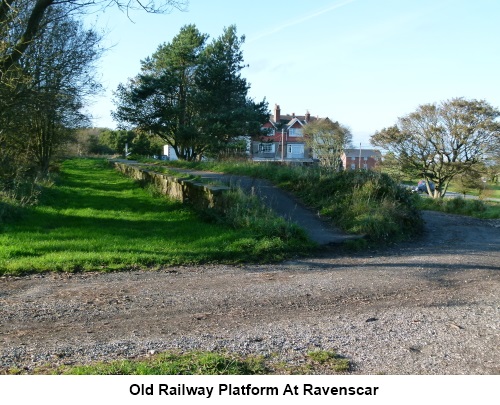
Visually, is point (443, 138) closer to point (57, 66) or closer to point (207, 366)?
point (57, 66)

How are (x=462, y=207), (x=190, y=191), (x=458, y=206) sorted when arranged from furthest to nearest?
1. (x=458, y=206)
2. (x=462, y=207)
3. (x=190, y=191)

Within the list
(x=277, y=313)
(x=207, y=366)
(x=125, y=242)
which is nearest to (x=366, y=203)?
(x=125, y=242)

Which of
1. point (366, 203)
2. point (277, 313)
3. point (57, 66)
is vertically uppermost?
point (57, 66)

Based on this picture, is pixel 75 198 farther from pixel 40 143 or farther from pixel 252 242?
pixel 252 242

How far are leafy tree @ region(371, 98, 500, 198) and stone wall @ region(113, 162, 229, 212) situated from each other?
68.1 ft

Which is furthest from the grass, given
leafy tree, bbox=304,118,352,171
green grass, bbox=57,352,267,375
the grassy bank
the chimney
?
A: the chimney

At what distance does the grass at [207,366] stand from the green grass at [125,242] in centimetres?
413

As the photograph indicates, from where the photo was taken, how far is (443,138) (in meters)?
35.1

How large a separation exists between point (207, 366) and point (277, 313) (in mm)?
1833

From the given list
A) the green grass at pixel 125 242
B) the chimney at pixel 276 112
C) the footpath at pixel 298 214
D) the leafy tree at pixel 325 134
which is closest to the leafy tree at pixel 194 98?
the leafy tree at pixel 325 134

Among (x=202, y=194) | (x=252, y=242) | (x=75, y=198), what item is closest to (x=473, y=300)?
(x=252, y=242)

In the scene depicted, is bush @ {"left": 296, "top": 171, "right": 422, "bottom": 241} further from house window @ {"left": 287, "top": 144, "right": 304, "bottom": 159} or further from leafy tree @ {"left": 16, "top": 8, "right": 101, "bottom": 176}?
house window @ {"left": 287, "top": 144, "right": 304, "bottom": 159}

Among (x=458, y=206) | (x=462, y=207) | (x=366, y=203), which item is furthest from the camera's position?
(x=458, y=206)

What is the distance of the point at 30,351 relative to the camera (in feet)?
14.7
